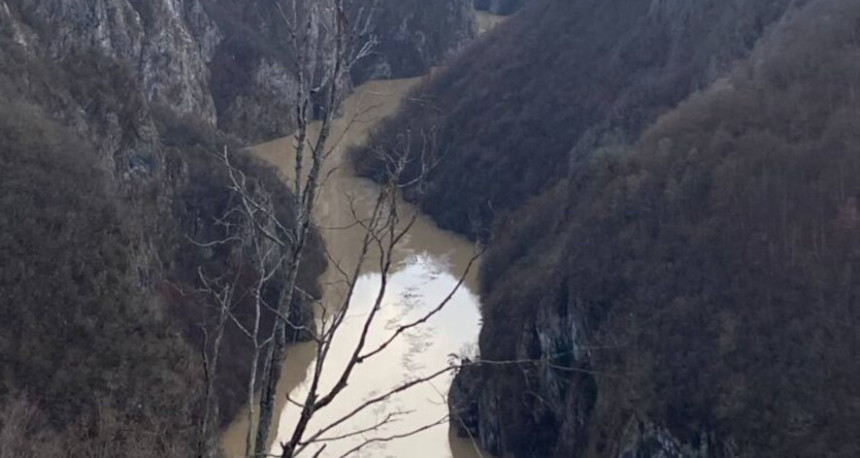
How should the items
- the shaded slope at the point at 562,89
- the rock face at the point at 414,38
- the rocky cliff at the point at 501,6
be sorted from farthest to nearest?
1. the rocky cliff at the point at 501,6
2. the rock face at the point at 414,38
3. the shaded slope at the point at 562,89

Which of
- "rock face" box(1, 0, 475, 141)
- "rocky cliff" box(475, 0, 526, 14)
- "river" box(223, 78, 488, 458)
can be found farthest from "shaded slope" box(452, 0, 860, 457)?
"rocky cliff" box(475, 0, 526, 14)

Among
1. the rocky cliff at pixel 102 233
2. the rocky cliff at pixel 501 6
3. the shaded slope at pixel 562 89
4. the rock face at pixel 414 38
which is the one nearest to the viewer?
the rocky cliff at pixel 102 233

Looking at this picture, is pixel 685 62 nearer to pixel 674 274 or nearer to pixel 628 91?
pixel 628 91

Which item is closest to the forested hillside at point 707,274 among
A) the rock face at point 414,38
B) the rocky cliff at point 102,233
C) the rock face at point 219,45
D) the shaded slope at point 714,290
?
the shaded slope at point 714,290

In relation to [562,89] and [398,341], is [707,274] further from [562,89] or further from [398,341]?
[562,89]

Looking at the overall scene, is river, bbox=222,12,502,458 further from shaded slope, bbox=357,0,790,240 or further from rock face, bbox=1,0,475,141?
rock face, bbox=1,0,475,141

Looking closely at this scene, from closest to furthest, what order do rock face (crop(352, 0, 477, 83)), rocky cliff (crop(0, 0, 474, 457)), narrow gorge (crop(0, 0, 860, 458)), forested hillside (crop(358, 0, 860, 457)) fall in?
rocky cliff (crop(0, 0, 474, 457)) < narrow gorge (crop(0, 0, 860, 458)) < forested hillside (crop(358, 0, 860, 457)) < rock face (crop(352, 0, 477, 83))

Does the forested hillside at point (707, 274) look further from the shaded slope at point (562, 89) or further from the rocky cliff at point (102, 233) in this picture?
the rocky cliff at point (102, 233)

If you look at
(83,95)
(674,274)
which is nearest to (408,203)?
(83,95)
